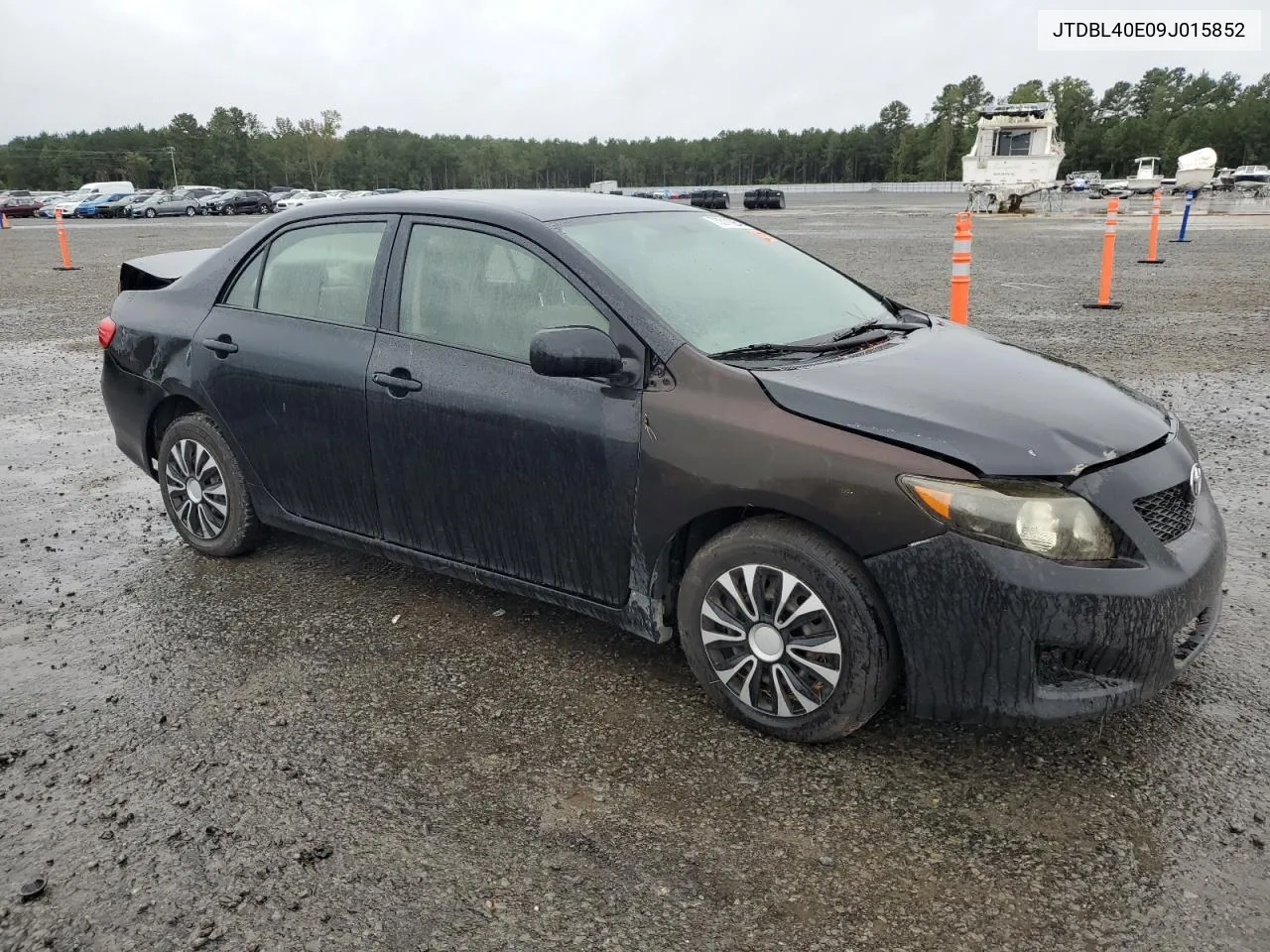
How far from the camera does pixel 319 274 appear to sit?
13.5 feet

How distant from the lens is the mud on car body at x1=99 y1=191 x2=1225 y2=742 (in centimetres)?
265

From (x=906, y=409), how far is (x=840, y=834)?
1187mm

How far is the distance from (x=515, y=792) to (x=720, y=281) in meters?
1.94

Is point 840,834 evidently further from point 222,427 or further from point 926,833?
point 222,427

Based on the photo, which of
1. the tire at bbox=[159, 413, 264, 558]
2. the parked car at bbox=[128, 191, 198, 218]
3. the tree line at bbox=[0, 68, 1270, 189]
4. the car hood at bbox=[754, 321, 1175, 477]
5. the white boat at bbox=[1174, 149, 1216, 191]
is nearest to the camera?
the car hood at bbox=[754, 321, 1175, 477]

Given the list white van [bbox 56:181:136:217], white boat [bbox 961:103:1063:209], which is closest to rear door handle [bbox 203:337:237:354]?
white boat [bbox 961:103:1063:209]

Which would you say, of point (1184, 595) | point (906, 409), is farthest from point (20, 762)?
point (1184, 595)

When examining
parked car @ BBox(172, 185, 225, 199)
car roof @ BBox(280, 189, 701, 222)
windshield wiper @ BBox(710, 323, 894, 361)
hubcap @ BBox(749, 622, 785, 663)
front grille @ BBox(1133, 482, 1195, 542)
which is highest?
parked car @ BBox(172, 185, 225, 199)

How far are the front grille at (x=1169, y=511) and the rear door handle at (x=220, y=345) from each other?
11.6ft

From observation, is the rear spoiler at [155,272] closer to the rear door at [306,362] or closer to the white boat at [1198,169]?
the rear door at [306,362]

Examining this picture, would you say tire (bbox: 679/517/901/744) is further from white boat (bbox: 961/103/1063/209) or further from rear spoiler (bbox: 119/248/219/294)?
white boat (bbox: 961/103/1063/209)

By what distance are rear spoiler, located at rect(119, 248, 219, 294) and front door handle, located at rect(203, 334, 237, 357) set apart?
0.60 meters

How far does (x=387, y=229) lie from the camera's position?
3.89m

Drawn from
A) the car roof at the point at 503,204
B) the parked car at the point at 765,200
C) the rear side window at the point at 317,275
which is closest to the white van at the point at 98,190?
the parked car at the point at 765,200
